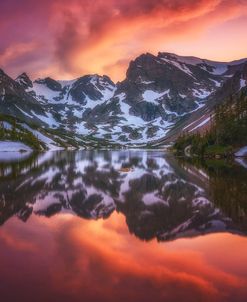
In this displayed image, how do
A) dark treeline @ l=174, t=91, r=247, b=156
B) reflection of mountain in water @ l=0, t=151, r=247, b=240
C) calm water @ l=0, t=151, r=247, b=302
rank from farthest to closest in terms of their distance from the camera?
dark treeline @ l=174, t=91, r=247, b=156, reflection of mountain in water @ l=0, t=151, r=247, b=240, calm water @ l=0, t=151, r=247, b=302

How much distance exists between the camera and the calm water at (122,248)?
9.89 metres

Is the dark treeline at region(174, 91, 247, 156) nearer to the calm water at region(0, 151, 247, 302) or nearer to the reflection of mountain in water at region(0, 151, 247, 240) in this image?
the reflection of mountain in water at region(0, 151, 247, 240)

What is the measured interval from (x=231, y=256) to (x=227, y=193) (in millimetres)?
15677

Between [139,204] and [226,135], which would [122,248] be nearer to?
[139,204]

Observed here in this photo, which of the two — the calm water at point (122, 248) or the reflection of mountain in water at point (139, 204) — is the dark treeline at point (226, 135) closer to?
the reflection of mountain in water at point (139, 204)

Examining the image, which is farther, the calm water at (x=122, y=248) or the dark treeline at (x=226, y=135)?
the dark treeline at (x=226, y=135)

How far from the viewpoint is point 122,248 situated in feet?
45.2

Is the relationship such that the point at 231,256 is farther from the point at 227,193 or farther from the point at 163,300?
the point at 227,193

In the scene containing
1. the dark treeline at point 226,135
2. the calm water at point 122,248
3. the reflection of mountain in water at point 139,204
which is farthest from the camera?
the dark treeline at point 226,135

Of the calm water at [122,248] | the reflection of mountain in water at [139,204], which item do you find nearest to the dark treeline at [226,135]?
the reflection of mountain in water at [139,204]

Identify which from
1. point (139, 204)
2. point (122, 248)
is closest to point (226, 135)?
point (139, 204)

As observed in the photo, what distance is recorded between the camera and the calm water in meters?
9.89

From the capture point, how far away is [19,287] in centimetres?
988

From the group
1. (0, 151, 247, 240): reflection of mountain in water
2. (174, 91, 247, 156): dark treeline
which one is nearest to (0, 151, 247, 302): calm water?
(0, 151, 247, 240): reflection of mountain in water
